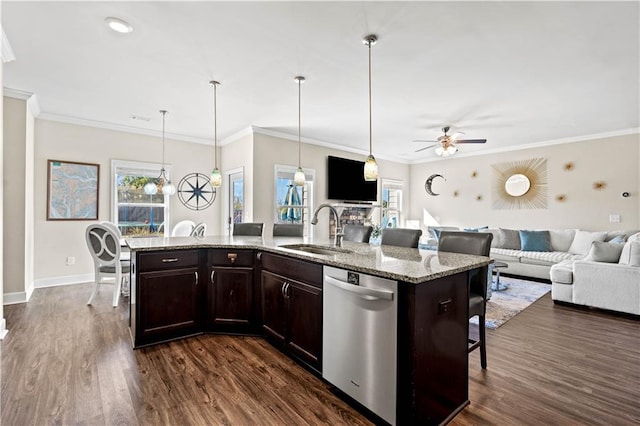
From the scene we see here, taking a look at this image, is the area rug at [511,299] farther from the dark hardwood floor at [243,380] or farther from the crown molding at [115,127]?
the crown molding at [115,127]

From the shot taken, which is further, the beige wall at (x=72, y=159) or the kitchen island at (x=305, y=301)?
the beige wall at (x=72, y=159)

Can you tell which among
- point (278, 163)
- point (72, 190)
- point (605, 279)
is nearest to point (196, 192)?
point (278, 163)

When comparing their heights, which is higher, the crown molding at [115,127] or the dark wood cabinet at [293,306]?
the crown molding at [115,127]

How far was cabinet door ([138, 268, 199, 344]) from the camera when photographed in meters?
2.74

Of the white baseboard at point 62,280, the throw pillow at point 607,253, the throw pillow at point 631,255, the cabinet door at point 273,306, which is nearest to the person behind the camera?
the cabinet door at point 273,306

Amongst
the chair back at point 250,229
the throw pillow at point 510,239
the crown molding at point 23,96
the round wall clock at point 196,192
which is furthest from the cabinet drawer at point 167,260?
the throw pillow at point 510,239

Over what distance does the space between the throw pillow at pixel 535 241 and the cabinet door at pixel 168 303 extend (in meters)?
5.95

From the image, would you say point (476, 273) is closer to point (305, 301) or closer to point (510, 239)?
point (305, 301)

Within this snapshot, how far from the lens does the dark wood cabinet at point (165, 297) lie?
272cm

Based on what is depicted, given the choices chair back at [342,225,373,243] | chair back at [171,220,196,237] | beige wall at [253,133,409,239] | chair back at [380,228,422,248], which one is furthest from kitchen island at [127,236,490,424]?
chair back at [171,220,196,237]

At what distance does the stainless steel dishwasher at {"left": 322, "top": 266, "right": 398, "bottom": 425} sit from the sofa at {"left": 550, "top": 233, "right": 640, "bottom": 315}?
3.61 meters

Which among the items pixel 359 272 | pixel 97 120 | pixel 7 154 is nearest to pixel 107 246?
pixel 7 154

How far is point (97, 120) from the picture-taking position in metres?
5.11

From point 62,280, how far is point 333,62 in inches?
206
